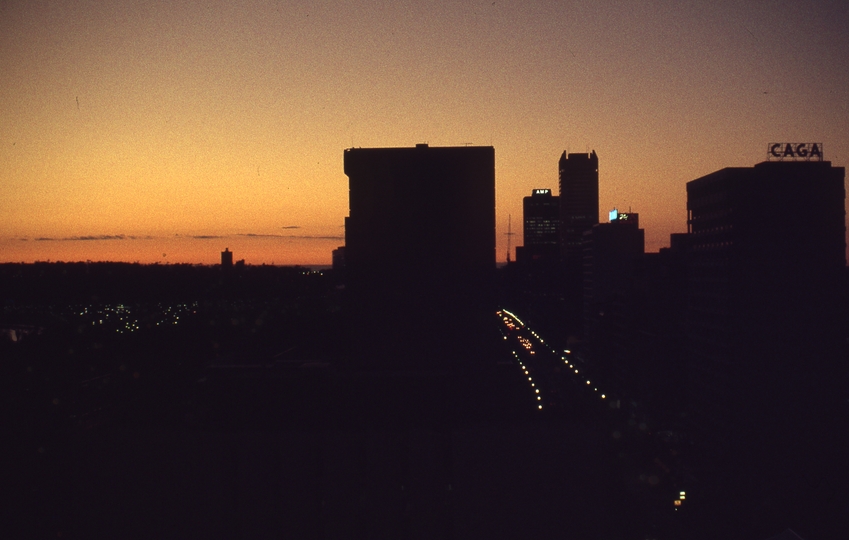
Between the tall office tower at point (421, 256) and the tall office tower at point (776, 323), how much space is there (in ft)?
69.0

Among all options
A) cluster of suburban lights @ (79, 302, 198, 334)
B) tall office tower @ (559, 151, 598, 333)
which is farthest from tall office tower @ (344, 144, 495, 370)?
tall office tower @ (559, 151, 598, 333)

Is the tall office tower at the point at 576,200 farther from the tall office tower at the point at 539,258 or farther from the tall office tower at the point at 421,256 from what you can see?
the tall office tower at the point at 421,256

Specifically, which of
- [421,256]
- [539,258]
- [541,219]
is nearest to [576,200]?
[541,219]

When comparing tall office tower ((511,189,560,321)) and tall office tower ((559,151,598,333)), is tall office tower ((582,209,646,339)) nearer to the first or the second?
tall office tower ((511,189,560,321))

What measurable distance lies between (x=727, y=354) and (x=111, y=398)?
3097 centimetres

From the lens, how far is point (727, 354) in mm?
33406

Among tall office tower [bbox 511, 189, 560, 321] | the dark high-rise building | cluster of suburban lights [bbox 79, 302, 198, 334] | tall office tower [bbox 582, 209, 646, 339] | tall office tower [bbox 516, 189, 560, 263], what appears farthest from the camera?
tall office tower [bbox 516, 189, 560, 263]

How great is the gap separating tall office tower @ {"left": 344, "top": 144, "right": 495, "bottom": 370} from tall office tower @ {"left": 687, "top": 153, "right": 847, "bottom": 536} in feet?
69.0

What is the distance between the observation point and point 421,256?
17.0m

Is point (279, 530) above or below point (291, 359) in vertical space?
below

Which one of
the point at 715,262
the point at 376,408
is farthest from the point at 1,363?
the point at 715,262

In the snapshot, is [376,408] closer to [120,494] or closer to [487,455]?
[487,455]

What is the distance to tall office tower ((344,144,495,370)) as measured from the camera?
54.8 feet

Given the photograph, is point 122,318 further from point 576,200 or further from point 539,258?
point 576,200
